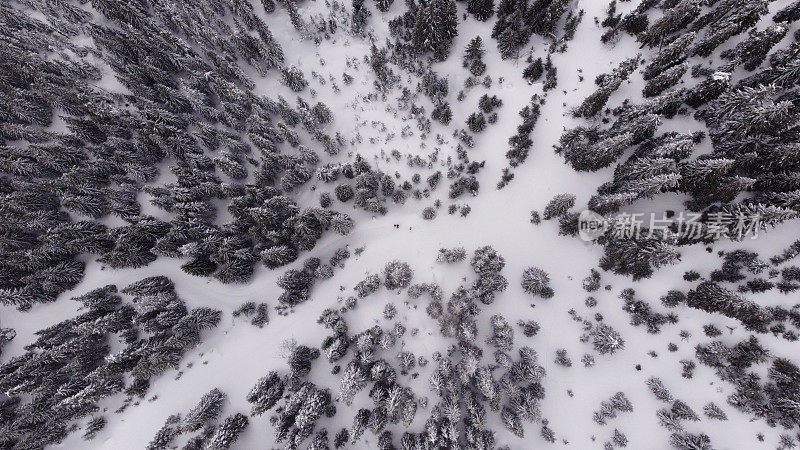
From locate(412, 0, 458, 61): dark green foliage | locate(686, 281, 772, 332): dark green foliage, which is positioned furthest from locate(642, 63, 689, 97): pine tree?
locate(412, 0, 458, 61): dark green foliage

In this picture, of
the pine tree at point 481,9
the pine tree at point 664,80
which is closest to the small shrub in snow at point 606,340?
the pine tree at point 664,80

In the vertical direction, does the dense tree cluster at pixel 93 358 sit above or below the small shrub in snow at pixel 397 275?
above

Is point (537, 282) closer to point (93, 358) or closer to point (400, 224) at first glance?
point (400, 224)

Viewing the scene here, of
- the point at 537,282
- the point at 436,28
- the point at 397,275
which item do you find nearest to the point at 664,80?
the point at 537,282

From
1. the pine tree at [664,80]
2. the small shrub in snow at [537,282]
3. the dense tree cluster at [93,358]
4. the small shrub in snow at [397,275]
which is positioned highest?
the dense tree cluster at [93,358]

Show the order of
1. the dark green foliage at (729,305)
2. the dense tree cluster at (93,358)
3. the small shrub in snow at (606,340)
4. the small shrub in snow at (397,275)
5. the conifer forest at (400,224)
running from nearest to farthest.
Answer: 1. the dark green foliage at (729,305)
2. the conifer forest at (400,224)
3. the small shrub in snow at (606,340)
4. the dense tree cluster at (93,358)
5. the small shrub in snow at (397,275)

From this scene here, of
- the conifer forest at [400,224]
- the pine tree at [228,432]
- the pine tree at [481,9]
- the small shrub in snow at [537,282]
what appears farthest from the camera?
the pine tree at [481,9]

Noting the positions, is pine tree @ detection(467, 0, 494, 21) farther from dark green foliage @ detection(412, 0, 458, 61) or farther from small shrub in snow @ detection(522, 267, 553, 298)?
small shrub in snow @ detection(522, 267, 553, 298)

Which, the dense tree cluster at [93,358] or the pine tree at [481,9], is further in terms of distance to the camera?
the pine tree at [481,9]

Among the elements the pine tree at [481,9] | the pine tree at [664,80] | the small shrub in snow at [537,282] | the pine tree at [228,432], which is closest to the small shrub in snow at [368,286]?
the small shrub in snow at [537,282]

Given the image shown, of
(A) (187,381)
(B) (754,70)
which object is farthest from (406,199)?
(B) (754,70)

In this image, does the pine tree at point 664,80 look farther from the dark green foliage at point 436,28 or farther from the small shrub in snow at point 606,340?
the small shrub in snow at point 606,340
